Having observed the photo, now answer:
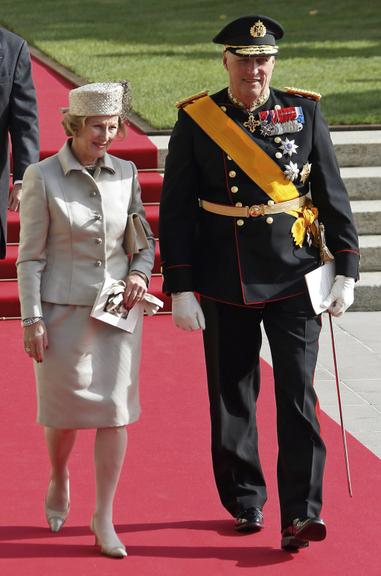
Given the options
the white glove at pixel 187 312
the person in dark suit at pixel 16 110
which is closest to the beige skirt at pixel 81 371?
the white glove at pixel 187 312

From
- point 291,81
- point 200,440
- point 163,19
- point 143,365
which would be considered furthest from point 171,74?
point 200,440

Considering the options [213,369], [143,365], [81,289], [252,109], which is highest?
[252,109]

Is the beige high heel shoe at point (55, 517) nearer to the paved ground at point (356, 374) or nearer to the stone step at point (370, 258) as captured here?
the paved ground at point (356, 374)

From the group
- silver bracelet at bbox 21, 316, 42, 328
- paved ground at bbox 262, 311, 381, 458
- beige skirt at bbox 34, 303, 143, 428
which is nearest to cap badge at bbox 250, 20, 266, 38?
beige skirt at bbox 34, 303, 143, 428

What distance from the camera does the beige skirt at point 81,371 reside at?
4.80 meters

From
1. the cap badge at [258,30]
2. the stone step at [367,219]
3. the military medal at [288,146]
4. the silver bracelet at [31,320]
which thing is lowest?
the stone step at [367,219]

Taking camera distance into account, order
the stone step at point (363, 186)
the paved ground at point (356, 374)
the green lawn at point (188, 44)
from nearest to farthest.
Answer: the paved ground at point (356, 374), the stone step at point (363, 186), the green lawn at point (188, 44)

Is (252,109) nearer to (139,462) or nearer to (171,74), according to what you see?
(139,462)

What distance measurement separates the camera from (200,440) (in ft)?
20.7

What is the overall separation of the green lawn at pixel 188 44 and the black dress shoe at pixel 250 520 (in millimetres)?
6061

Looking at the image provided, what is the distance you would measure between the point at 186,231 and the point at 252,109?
46 centimetres

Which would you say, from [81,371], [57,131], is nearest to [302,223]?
[81,371]

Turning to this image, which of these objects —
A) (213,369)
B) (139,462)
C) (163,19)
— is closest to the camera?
(213,369)

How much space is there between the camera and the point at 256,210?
16.3 feet
